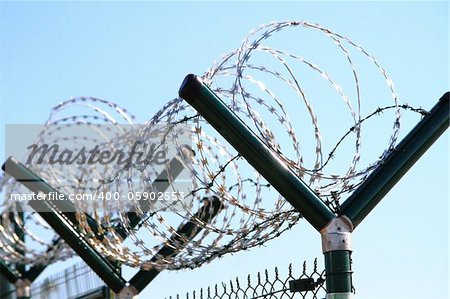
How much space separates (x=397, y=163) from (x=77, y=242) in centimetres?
457

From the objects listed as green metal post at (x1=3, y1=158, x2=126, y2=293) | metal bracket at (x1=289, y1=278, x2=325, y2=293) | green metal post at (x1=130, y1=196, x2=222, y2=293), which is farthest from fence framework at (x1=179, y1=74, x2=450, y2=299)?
green metal post at (x1=3, y1=158, x2=126, y2=293)

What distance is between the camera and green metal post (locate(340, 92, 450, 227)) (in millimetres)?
7199

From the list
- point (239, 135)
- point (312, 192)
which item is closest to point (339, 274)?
point (312, 192)

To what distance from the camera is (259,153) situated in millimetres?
6953

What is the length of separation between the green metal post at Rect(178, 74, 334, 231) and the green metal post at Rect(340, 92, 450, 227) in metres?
0.47

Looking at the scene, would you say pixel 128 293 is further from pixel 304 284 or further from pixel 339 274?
pixel 339 274

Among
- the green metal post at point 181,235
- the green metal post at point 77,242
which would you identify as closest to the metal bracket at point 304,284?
the green metal post at point 181,235

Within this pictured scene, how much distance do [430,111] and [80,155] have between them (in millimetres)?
4837

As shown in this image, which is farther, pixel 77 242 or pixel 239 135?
pixel 77 242

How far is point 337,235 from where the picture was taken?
7066mm

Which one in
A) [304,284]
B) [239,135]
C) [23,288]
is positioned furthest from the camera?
[23,288]

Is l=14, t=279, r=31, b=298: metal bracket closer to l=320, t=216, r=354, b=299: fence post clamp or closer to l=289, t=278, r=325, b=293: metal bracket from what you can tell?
l=289, t=278, r=325, b=293: metal bracket

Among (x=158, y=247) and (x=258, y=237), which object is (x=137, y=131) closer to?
(x=158, y=247)

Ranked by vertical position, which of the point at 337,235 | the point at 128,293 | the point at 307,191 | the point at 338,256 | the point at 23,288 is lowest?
the point at 338,256
